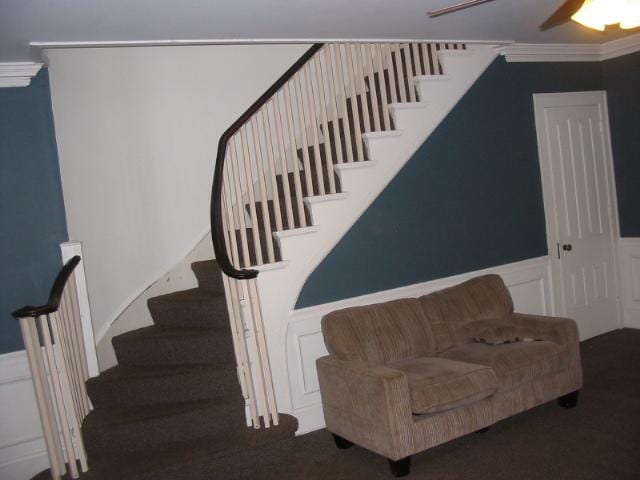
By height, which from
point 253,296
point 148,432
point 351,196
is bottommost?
point 148,432

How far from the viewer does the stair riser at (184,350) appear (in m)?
3.91

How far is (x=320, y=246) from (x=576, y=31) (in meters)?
2.65

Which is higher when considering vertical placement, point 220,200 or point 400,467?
point 220,200

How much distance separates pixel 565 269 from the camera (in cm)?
539

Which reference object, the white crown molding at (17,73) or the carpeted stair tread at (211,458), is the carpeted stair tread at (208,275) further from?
the white crown molding at (17,73)

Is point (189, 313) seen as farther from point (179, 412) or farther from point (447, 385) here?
point (447, 385)

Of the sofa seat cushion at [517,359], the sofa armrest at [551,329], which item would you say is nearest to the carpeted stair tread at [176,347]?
the sofa seat cushion at [517,359]

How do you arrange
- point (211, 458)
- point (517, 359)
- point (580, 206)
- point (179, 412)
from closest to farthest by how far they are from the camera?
point (211, 458), point (179, 412), point (517, 359), point (580, 206)

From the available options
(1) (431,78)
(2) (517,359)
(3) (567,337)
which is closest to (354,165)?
(1) (431,78)

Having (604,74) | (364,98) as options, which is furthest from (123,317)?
(604,74)

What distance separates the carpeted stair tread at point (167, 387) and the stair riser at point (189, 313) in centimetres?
42

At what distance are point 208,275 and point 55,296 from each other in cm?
141

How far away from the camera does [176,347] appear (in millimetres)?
3947

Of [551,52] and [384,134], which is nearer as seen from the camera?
[384,134]
